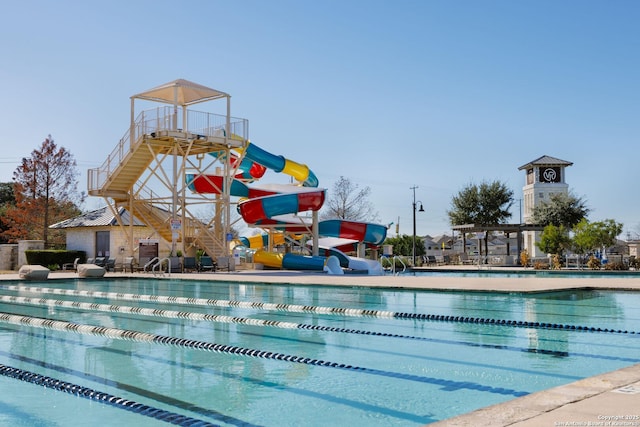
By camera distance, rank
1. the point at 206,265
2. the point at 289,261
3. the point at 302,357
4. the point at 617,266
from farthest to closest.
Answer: the point at 617,266
the point at 289,261
the point at 206,265
the point at 302,357

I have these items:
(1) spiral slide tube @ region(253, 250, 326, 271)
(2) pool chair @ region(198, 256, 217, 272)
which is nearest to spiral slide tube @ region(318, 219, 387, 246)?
(1) spiral slide tube @ region(253, 250, 326, 271)

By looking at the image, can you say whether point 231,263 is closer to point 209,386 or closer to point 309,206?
point 309,206

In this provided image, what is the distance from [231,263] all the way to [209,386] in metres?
20.3

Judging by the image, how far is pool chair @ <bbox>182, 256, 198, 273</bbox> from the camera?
25.2 m

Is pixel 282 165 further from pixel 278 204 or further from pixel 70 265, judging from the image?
pixel 70 265

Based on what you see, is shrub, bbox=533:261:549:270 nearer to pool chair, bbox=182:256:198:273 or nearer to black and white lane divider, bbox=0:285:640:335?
pool chair, bbox=182:256:198:273

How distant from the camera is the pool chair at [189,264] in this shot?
25.2 metres

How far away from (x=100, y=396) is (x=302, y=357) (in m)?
2.50

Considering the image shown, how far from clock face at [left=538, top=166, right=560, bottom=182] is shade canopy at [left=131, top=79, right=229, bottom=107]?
117 ft

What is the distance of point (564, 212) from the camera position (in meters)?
44.9

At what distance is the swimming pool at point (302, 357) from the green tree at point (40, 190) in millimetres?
23536

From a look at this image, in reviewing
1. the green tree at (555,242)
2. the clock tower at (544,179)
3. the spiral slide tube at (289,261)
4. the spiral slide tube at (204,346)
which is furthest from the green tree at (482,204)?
the spiral slide tube at (204,346)

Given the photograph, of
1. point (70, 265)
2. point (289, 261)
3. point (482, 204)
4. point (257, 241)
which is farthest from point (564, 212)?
point (70, 265)

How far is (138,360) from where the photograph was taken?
7.33 m
